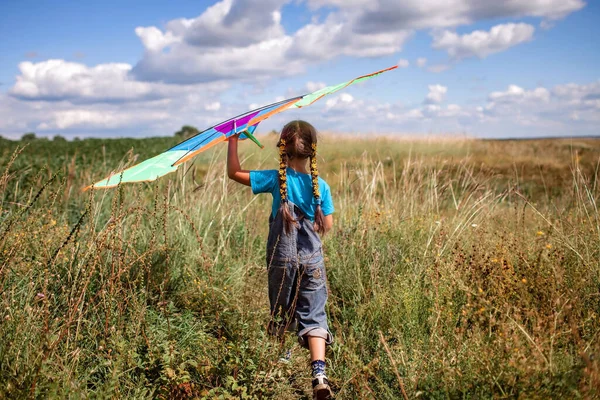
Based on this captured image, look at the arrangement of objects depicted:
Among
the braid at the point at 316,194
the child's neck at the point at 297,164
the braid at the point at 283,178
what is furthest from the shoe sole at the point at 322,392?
the child's neck at the point at 297,164

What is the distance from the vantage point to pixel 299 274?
3.28 metres

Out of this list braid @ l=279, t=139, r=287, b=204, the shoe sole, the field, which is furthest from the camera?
→ braid @ l=279, t=139, r=287, b=204

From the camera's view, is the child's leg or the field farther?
the child's leg

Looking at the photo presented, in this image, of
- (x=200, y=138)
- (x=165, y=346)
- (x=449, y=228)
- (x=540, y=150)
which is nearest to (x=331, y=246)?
(x=449, y=228)

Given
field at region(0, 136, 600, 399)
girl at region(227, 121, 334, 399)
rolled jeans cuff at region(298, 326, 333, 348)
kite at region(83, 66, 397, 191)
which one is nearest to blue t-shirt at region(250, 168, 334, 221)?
girl at region(227, 121, 334, 399)

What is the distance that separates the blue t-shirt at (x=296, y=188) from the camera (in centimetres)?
326

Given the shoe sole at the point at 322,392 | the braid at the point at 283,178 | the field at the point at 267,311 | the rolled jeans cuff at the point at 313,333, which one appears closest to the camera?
the field at the point at 267,311

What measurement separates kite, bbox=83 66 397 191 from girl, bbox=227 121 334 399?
145 mm

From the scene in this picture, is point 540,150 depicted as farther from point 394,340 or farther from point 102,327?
point 102,327

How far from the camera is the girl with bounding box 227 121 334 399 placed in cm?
321

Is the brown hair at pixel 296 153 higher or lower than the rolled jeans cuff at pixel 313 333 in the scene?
higher

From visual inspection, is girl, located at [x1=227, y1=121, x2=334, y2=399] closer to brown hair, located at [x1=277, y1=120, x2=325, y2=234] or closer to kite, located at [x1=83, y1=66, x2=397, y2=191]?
brown hair, located at [x1=277, y1=120, x2=325, y2=234]

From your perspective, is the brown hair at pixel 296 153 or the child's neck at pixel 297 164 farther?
the child's neck at pixel 297 164

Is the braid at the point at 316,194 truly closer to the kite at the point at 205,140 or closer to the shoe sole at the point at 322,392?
the kite at the point at 205,140
